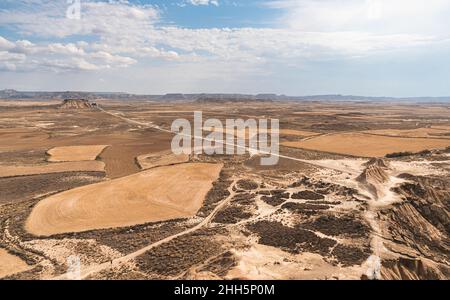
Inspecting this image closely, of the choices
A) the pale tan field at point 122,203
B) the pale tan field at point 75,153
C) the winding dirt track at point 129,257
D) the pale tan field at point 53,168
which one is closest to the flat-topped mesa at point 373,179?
the winding dirt track at point 129,257

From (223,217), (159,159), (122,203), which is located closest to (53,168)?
(159,159)

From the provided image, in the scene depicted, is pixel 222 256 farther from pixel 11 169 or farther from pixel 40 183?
pixel 11 169

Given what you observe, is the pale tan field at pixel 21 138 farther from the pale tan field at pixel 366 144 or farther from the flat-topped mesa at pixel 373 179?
the flat-topped mesa at pixel 373 179

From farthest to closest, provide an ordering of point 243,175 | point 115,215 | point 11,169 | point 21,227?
point 11,169 → point 243,175 → point 115,215 → point 21,227
